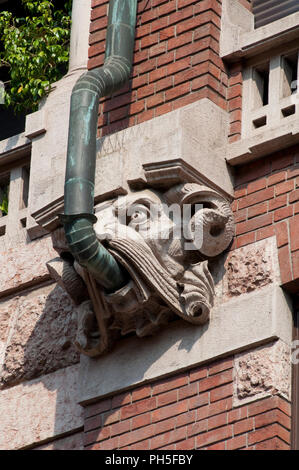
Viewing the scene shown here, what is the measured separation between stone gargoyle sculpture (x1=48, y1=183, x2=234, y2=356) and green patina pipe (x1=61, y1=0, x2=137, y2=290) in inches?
5.0

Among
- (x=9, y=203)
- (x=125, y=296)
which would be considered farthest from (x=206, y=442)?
(x=9, y=203)

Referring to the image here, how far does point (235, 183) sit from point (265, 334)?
3.98 ft

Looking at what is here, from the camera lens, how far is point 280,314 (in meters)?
10.9

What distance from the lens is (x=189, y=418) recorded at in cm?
1083

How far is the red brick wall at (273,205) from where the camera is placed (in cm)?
1104

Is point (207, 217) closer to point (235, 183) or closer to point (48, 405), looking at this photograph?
point (235, 183)

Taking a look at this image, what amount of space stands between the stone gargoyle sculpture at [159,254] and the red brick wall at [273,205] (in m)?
0.13

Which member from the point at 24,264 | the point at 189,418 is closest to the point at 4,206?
the point at 24,264

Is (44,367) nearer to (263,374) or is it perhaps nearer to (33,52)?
(263,374)

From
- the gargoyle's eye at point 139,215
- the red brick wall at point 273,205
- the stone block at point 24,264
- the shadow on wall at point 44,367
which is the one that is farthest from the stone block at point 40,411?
the red brick wall at point 273,205

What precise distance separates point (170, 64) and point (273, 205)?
134 cm

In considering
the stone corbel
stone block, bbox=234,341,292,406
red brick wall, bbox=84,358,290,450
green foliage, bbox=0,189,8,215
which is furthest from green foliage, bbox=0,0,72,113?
stone block, bbox=234,341,292,406
